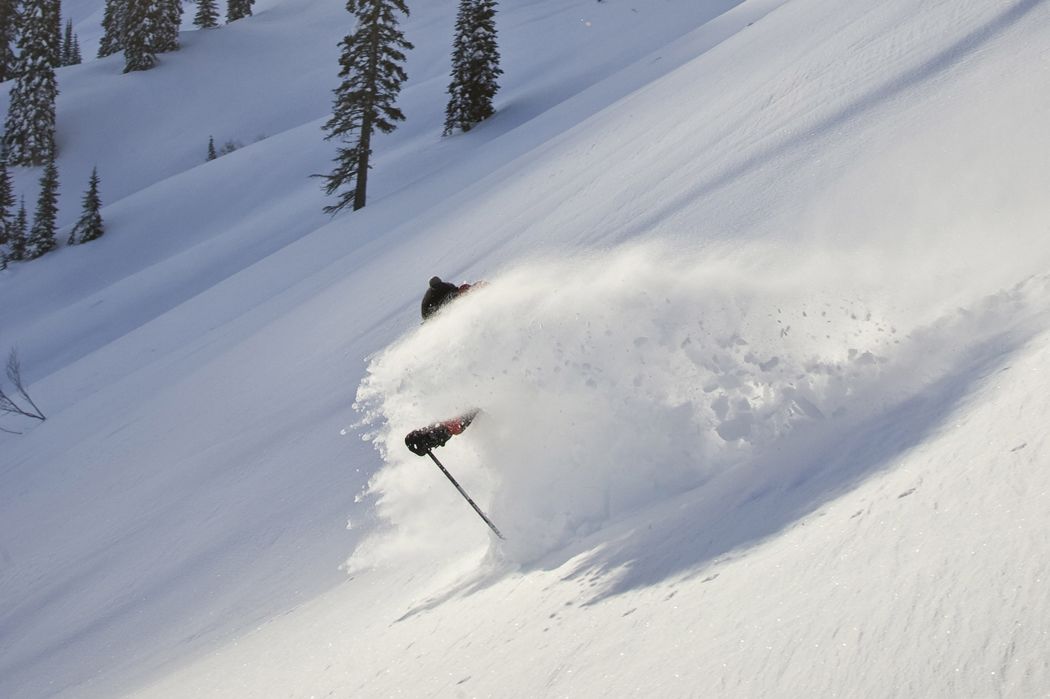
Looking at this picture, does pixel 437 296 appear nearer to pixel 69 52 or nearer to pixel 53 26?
pixel 53 26

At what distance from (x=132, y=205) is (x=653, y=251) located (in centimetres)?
4721

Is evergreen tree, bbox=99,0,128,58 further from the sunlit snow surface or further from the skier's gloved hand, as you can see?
the skier's gloved hand

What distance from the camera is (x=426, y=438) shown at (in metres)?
7.19

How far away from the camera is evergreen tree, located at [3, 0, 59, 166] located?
63.1 m

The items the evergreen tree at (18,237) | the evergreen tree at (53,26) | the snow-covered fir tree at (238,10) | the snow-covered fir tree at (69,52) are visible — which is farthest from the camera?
the snow-covered fir tree at (69,52)

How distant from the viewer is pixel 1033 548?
310 cm

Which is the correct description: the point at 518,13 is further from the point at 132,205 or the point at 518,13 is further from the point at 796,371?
the point at 796,371

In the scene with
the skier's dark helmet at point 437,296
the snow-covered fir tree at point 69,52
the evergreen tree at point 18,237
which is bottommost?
the evergreen tree at point 18,237

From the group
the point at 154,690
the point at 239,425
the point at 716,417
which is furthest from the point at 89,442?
the point at 716,417

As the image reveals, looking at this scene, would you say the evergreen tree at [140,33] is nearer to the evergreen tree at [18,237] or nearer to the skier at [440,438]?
the evergreen tree at [18,237]

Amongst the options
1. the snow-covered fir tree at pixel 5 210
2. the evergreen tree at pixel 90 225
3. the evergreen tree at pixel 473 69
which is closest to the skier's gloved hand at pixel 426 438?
the evergreen tree at pixel 473 69

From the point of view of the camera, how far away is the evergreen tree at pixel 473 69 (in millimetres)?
41875

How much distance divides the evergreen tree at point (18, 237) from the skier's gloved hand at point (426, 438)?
51838 millimetres

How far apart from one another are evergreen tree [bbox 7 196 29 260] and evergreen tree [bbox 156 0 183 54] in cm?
2964
